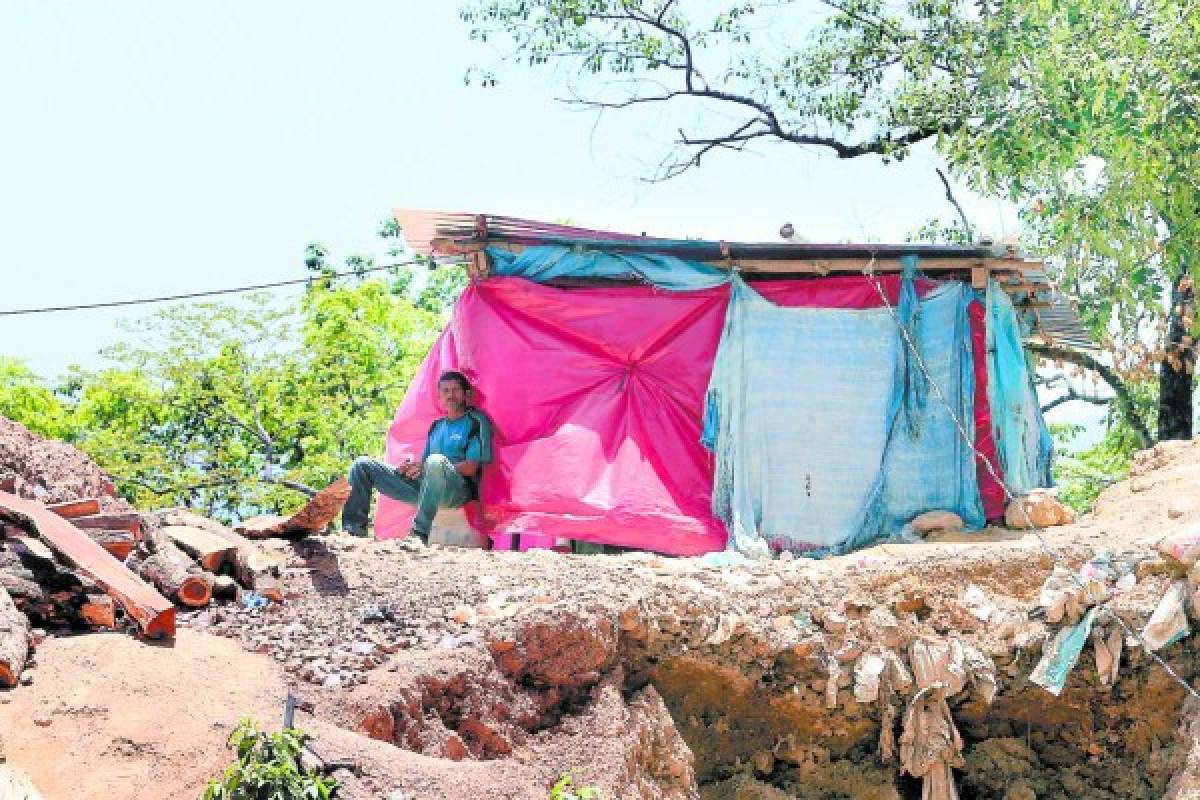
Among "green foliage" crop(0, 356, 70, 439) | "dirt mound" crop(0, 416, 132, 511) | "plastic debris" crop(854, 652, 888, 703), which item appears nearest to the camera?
"dirt mound" crop(0, 416, 132, 511)

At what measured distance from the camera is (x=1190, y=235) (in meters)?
11.7

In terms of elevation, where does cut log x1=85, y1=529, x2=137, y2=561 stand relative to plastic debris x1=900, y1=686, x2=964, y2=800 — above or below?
above

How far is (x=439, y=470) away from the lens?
29.5 feet

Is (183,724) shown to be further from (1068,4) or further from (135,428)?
(135,428)

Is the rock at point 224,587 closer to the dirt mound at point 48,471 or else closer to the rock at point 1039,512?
the dirt mound at point 48,471

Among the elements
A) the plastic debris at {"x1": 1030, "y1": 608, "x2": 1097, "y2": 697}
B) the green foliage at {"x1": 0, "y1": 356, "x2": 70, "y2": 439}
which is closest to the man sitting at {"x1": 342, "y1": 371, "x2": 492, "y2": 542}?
the plastic debris at {"x1": 1030, "y1": 608, "x2": 1097, "y2": 697}

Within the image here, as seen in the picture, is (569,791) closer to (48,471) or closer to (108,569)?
(108,569)

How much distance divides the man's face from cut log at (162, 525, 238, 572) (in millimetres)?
2730

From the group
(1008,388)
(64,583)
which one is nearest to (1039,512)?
(1008,388)

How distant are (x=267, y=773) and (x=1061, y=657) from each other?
164 inches

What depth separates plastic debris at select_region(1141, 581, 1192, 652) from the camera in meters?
7.42

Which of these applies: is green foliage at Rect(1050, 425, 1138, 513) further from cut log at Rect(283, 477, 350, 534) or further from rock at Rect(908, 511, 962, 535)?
cut log at Rect(283, 477, 350, 534)

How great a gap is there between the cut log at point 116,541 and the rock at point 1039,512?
17.2 feet

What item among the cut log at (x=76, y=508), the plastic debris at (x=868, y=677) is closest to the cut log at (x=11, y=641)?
the cut log at (x=76, y=508)
